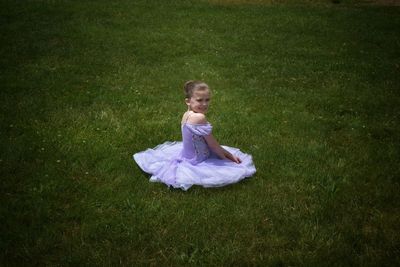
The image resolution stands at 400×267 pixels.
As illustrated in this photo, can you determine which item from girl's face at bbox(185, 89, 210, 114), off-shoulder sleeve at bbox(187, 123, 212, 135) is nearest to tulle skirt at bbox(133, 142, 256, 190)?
off-shoulder sleeve at bbox(187, 123, 212, 135)

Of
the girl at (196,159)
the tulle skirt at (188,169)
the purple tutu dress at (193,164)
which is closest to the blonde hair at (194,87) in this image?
the girl at (196,159)

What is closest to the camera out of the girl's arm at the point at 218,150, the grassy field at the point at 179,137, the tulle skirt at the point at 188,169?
the grassy field at the point at 179,137

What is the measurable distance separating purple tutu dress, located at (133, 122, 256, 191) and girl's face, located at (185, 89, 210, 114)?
0.94ft

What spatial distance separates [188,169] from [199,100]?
115cm

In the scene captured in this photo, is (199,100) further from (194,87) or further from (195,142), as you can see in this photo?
(195,142)

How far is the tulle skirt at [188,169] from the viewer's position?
21.0 ft

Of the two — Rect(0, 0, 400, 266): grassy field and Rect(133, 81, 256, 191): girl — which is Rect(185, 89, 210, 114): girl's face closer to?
Rect(133, 81, 256, 191): girl

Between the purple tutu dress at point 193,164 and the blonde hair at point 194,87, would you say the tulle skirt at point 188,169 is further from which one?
the blonde hair at point 194,87

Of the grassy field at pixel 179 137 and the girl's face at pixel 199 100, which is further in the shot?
the girl's face at pixel 199 100

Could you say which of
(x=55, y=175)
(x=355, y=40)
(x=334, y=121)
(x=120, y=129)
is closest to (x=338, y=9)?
(x=355, y=40)

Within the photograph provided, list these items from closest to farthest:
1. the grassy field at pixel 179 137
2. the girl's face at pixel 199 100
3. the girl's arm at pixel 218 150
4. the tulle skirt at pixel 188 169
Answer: the grassy field at pixel 179 137 → the tulle skirt at pixel 188 169 → the girl's face at pixel 199 100 → the girl's arm at pixel 218 150

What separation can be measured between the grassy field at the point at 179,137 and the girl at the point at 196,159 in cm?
22

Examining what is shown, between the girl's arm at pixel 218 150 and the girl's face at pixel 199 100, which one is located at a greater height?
the girl's face at pixel 199 100

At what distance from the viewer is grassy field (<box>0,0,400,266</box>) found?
16.9 ft
